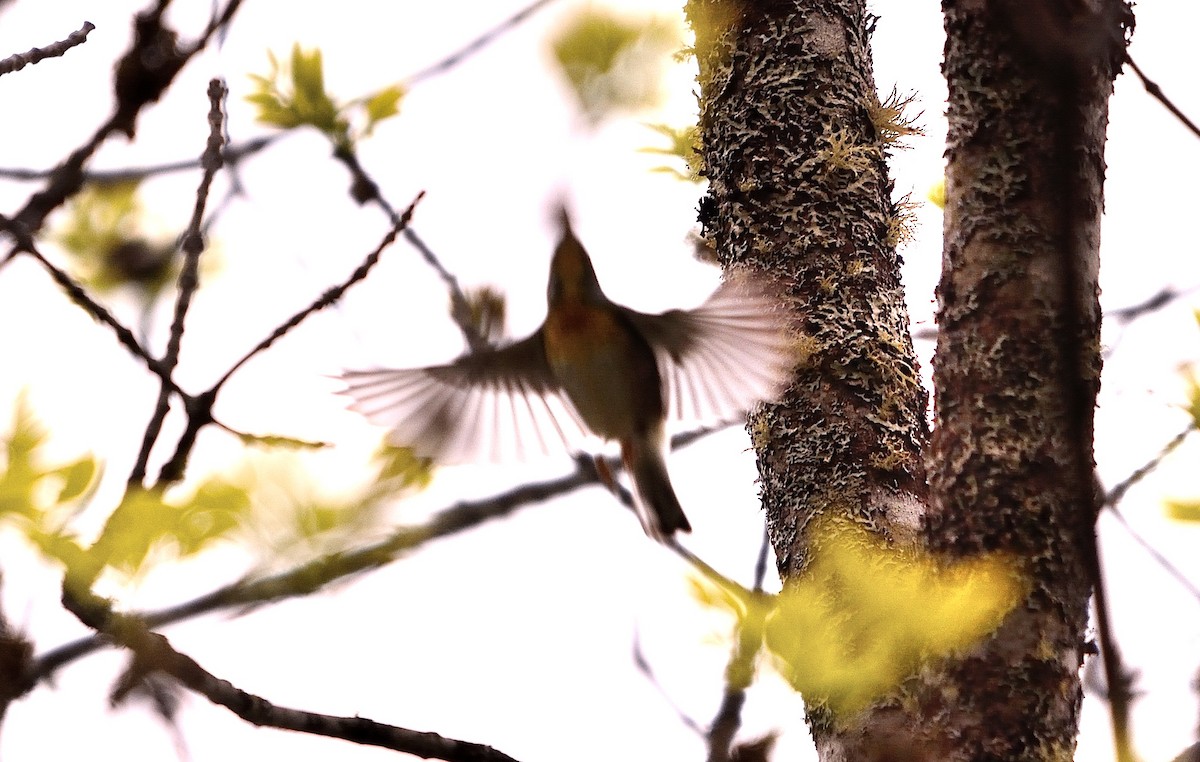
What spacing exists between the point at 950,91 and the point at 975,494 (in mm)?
468

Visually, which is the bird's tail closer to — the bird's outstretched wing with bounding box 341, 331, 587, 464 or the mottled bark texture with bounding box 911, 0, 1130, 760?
the bird's outstretched wing with bounding box 341, 331, 587, 464

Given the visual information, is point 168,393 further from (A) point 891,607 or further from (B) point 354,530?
(A) point 891,607

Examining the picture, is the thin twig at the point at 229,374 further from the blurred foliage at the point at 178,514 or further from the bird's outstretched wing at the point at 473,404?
the bird's outstretched wing at the point at 473,404

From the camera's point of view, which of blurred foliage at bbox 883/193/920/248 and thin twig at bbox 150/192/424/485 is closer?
thin twig at bbox 150/192/424/485

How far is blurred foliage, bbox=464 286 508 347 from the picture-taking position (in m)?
Answer: 2.17

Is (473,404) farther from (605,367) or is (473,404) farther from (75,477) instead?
(75,477)

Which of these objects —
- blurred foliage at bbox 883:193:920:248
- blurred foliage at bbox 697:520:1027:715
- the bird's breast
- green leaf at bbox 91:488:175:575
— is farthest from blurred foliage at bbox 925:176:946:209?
green leaf at bbox 91:488:175:575

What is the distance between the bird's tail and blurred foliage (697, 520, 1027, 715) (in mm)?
914

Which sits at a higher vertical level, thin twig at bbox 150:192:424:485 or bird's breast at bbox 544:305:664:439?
bird's breast at bbox 544:305:664:439

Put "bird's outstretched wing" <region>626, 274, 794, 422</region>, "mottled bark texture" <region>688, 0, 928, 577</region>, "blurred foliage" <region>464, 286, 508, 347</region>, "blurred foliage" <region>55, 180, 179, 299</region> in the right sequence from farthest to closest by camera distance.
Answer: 1. "blurred foliage" <region>464, 286, 508, 347</region>
2. "blurred foliage" <region>55, 180, 179, 299</region>
3. "bird's outstretched wing" <region>626, 274, 794, 422</region>
4. "mottled bark texture" <region>688, 0, 928, 577</region>

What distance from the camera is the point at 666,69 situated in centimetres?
157

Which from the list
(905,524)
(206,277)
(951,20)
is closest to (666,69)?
(951,20)

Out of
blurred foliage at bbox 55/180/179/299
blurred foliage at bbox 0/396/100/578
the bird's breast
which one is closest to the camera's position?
blurred foliage at bbox 0/396/100/578

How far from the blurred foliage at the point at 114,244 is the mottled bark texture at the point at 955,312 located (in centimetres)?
95
